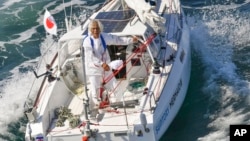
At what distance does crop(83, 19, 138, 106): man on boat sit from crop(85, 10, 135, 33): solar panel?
0.93 m

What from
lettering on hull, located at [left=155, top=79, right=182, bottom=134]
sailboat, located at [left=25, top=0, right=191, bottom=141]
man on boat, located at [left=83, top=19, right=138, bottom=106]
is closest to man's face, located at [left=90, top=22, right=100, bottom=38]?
man on boat, located at [left=83, top=19, right=138, bottom=106]

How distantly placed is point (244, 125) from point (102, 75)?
336 centimetres

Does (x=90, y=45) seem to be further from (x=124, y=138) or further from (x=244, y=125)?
(x=244, y=125)

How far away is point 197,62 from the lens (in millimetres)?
14172

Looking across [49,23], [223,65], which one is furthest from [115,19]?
[223,65]

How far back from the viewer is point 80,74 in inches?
455

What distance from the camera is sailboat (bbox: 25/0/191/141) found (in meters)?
9.29

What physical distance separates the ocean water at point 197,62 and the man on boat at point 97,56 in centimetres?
165

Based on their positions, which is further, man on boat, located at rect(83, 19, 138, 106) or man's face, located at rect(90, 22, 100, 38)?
man on boat, located at rect(83, 19, 138, 106)

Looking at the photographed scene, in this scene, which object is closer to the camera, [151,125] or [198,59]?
[151,125]

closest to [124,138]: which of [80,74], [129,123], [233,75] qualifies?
[129,123]

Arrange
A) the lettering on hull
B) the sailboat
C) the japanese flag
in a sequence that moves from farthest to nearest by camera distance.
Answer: the japanese flag, the lettering on hull, the sailboat

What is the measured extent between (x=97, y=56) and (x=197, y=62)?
5213 millimetres

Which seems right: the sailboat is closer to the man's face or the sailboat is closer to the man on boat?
the man on boat
